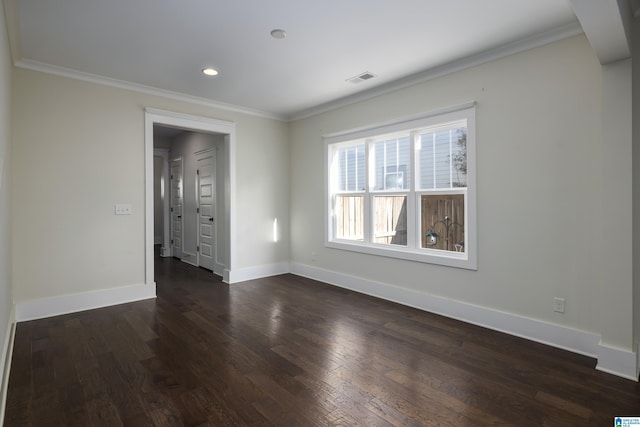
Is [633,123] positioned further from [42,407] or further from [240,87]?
[42,407]

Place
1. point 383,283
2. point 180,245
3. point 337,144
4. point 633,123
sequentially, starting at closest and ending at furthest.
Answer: point 633,123
point 383,283
point 337,144
point 180,245

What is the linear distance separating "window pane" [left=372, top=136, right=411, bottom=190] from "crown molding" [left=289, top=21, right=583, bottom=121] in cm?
64

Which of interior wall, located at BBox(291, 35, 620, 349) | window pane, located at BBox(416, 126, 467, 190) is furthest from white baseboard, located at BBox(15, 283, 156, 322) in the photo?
window pane, located at BBox(416, 126, 467, 190)

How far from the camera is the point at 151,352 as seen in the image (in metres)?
2.81

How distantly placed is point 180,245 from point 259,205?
2791 millimetres

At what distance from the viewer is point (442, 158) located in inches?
149

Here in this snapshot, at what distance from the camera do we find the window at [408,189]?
3.62 meters

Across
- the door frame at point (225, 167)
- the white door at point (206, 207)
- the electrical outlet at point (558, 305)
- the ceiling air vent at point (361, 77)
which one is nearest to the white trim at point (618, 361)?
the electrical outlet at point (558, 305)

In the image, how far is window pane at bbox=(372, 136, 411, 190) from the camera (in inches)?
165

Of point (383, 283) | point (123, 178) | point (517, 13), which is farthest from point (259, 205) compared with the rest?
point (517, 13)

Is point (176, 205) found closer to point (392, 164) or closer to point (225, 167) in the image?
point (225, 167)

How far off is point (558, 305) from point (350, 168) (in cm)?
301

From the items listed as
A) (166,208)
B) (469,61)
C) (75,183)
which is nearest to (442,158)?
(469,61)

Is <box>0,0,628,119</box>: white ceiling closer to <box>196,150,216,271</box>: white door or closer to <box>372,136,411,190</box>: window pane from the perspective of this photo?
<box>372,136,411,190</box>: window pane
